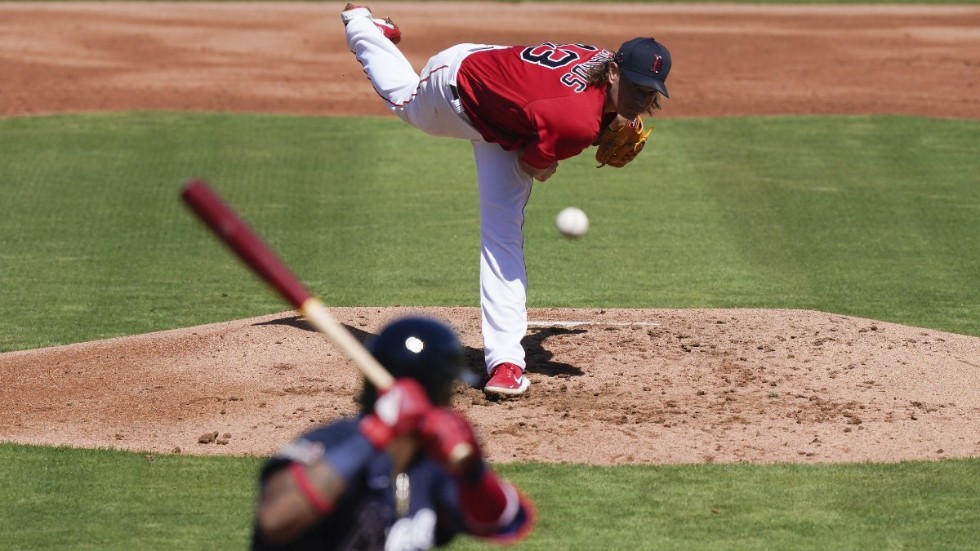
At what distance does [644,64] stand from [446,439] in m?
4.09

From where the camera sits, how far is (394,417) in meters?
3.08

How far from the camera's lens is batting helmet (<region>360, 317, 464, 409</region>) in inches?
136

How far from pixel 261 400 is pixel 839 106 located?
11.4m

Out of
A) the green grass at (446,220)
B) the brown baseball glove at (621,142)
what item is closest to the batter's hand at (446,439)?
the brown baseball glove at (621,142)

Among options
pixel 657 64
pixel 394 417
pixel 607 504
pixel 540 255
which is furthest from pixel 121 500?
pixel 540 255

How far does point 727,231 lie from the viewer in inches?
469

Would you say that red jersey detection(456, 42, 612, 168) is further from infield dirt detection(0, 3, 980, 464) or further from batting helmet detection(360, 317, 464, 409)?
batting helmet detection(360, 317, 464, 409)

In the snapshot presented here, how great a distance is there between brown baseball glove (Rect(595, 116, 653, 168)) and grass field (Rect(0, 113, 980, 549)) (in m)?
1.83

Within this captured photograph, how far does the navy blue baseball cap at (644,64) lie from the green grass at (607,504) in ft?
6.10

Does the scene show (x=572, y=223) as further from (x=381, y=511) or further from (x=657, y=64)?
(x=381, y=511)

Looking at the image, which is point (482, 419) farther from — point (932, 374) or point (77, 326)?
point (77, 326)

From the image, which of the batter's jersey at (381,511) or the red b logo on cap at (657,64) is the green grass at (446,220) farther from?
the batter's jersey at (381,511)

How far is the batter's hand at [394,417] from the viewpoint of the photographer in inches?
121

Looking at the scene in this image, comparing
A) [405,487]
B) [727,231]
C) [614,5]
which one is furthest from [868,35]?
[405,487]
